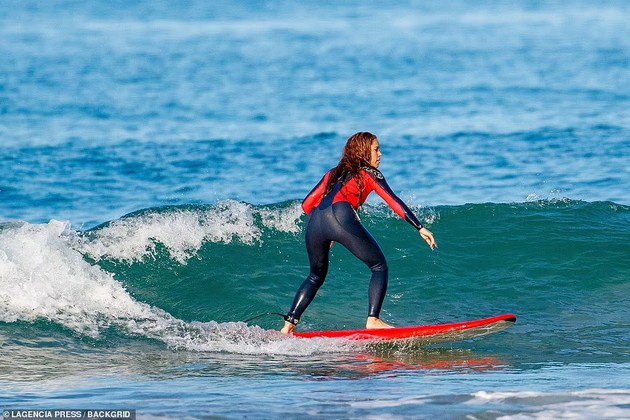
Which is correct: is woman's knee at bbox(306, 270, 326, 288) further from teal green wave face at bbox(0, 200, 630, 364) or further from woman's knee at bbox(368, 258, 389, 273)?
teal green wave face at bbox(0, 200, 630, 364)

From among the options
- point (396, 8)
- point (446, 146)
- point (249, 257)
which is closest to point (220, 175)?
point (446, 146)

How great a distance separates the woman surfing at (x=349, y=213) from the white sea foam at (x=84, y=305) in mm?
503

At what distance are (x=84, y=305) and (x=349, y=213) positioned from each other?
3020 mm

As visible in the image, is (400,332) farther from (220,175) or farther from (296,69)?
(296,69)

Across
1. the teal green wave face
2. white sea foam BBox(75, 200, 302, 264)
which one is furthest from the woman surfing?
white sea foam BBox(75, 200, 302, 264)

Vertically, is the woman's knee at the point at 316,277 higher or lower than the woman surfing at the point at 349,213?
lower

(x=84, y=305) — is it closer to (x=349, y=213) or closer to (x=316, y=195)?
(x=316, y=195)

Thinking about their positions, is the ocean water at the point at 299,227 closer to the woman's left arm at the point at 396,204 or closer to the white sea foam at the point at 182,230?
the white sea foam at the point at 182,230

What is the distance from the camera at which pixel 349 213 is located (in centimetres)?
879

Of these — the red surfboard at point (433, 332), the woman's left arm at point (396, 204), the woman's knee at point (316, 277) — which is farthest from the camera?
the woman's knee at point (316, 277)

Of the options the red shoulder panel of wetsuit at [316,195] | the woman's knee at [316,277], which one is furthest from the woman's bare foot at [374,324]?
the red shoulder panel of wetsuit at [316,195]

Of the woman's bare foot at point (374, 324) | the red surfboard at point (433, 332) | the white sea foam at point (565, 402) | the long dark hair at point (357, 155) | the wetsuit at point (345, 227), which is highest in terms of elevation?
the long dark hair at point (357, 155)

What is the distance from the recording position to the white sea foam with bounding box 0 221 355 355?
9.04 metres

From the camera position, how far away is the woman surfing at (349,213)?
8711mm
